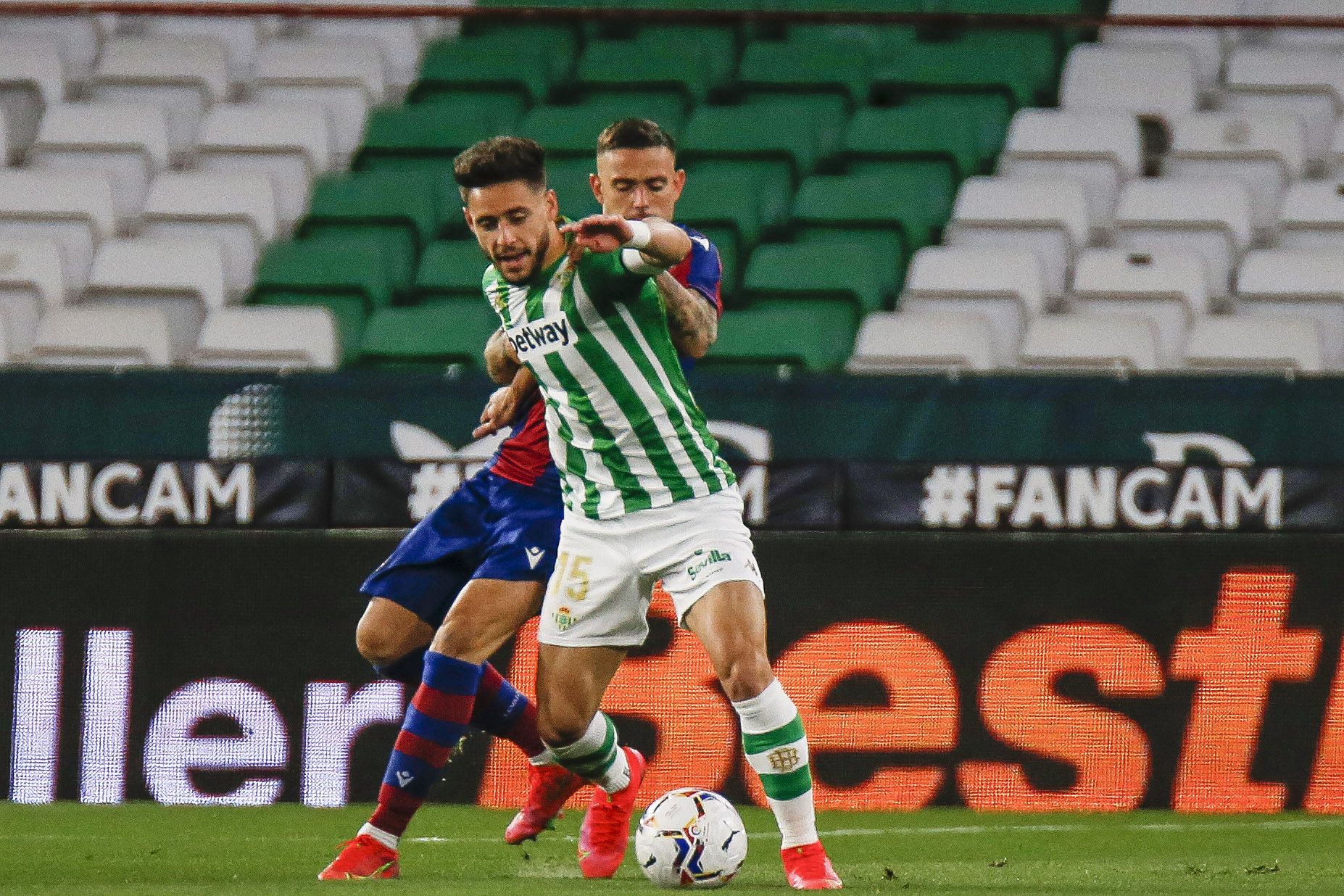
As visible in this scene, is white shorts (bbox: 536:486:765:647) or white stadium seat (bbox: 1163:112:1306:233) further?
white stadium seat (bbox: 1163:112:1306:233)

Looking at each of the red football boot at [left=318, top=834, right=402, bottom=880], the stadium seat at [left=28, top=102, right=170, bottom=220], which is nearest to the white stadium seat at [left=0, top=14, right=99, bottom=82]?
the stadium seat at [left=28, top=102, right=170, bottom=220]

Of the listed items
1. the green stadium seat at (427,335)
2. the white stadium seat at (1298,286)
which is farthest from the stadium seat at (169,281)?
the white stadium seat at (1298,286)

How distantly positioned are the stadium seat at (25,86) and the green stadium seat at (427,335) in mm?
3329

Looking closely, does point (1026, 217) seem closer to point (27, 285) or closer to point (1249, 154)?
point (1249, 154)

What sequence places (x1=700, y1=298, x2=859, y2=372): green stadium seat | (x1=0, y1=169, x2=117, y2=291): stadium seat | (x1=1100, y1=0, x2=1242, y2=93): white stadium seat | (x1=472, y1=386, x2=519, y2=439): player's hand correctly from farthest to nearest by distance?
(x1=1100, y1=0, x2=1242, y2=93): white stadium seat
(x1=0, y1=169, x2=117, y2=291): stadium seat
(x1=700, y1=298, x2=859, y2=372): green stadium seat
(x1=472, y1=386, x2=519, y2=439): player's hand

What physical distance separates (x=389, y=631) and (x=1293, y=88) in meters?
7.58

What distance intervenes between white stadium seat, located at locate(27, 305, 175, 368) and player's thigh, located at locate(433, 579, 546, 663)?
14.6ft

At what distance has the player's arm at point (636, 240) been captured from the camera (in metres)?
4.39

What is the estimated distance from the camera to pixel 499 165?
4891 millimetres

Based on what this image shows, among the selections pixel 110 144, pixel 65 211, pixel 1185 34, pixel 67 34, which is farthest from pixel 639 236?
pixel 67 34

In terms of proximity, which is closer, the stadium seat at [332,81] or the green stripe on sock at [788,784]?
the green stripe on sock at [788,784]

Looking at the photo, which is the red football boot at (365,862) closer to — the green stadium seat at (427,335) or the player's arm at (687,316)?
the player's arm at (687,316)

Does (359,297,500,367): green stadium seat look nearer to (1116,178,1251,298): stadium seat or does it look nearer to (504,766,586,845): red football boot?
(1116,178,1251,298): stadium seat

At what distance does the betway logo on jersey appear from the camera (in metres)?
4.89
